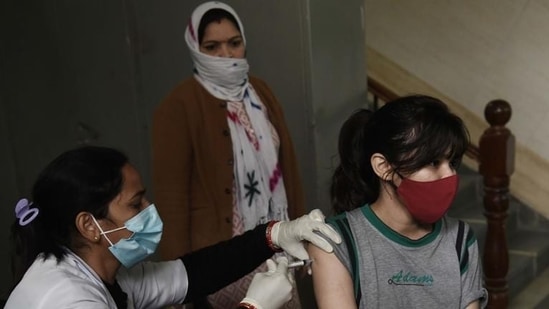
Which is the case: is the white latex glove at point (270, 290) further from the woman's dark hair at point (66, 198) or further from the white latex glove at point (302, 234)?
the woman's dark hair at point (66, 198)

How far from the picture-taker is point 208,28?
7.04ft

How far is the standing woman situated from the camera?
2068mm

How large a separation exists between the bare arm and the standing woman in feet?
2.48

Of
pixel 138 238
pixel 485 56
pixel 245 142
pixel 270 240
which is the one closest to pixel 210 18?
pixel 245 142

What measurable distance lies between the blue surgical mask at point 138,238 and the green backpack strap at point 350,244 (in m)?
0.41

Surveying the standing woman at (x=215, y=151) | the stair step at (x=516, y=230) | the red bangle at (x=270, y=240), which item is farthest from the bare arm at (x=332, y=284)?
the stair step at (x=516, y=230)

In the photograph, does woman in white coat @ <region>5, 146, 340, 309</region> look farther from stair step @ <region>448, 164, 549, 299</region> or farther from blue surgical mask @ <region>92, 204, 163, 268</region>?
stair step @ <region>448, 164, 549, 299</region>

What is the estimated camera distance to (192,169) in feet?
6.89

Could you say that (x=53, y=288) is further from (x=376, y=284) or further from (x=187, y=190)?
(x=187, y=190)

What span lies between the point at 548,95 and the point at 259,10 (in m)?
2.42

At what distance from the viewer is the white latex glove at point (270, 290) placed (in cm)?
148

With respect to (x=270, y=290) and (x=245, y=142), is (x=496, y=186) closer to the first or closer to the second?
(x=245, y=142)

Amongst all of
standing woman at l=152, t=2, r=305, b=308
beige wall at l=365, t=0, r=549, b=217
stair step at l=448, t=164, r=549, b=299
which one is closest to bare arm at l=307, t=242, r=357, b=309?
standing woman at l=152, t=2, r=305, b=308

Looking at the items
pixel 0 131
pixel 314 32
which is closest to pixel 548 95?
pixel 314 32
